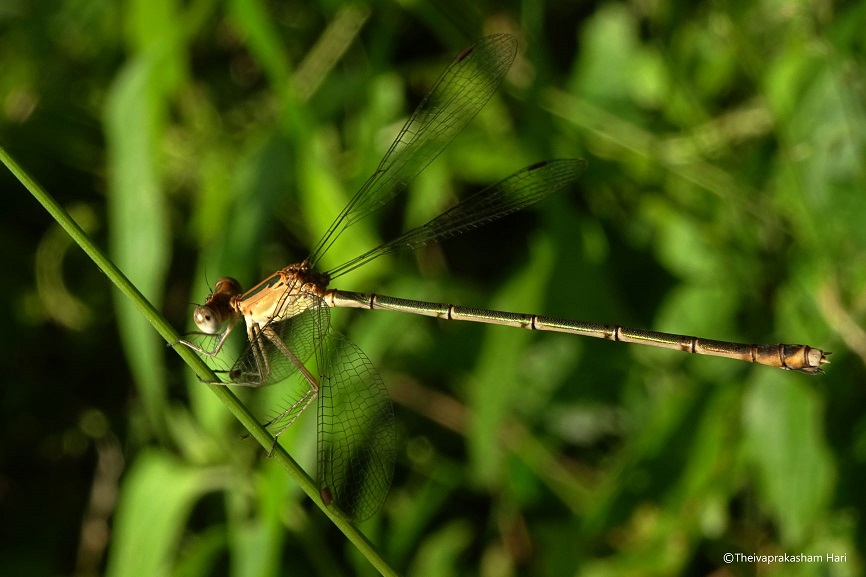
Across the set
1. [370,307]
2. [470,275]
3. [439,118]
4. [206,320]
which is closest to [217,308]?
[206,320]

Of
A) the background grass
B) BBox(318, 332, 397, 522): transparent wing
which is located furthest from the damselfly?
the background grass

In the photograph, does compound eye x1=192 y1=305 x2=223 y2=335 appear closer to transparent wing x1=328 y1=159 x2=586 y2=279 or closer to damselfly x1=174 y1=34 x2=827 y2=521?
damselfly x1=174 y1=34 x2=827 y2=521

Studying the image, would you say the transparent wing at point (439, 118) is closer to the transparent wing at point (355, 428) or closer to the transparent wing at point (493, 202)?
the transparent wing at point (493, 202)

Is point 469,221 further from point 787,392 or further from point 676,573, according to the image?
point 676,573

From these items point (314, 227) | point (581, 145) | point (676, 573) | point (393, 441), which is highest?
point (581, 145)

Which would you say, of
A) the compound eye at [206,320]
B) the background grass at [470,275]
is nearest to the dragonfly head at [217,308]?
the compound eye at [206,320]

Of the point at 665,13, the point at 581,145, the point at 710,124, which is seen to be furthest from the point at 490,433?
the point at 665,13

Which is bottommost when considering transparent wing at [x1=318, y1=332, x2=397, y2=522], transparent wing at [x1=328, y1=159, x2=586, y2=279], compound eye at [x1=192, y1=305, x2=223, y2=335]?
transparent wing at [x1=318, y1=332, x2=397, y2=522]
